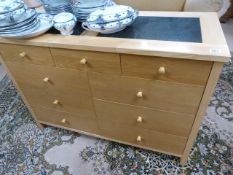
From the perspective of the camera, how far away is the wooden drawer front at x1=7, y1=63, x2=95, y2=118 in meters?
0.99

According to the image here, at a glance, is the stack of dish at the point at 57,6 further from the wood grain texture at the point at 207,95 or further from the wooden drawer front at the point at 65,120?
the wood grain texture at the point at 207,95

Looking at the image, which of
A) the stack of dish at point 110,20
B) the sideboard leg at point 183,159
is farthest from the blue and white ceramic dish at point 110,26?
the sideboard leg at point 183,159

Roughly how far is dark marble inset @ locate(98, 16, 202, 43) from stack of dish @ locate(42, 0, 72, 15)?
299 millimetres

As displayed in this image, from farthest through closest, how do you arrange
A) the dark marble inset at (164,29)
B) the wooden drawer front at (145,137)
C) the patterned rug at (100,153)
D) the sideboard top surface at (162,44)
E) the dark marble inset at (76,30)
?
the patterned rug at (100,153), the wooden drawer front at (145,137), the dark marble inset at (76,30), the dark marble inset at (164,29), the sideboard top surface at (162,44)

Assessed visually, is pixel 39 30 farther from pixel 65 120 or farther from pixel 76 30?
pixel 65 120

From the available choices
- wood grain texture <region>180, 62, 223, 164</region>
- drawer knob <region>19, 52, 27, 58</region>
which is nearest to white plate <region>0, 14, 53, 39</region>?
drawer knob <region>19, 52, 27, 58</region>

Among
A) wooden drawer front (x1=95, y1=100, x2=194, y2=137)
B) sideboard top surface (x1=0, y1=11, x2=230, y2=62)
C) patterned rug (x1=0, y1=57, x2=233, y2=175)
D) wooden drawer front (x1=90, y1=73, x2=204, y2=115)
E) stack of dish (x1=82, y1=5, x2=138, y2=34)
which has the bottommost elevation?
patterned rug (x1=0, y1=57, x2=233, y2=175)

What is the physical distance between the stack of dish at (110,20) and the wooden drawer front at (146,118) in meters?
0.38

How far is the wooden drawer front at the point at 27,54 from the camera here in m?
0.93

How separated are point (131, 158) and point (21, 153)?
29.9 inches

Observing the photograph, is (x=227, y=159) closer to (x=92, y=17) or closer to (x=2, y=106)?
(x=92, y=17)

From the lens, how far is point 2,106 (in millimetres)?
1703

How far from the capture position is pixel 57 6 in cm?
99

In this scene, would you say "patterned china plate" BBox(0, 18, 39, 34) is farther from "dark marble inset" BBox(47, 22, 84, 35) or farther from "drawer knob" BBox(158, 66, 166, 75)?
"drawer knob" BBox(158, 66, 166, 75)
